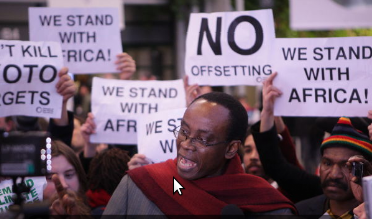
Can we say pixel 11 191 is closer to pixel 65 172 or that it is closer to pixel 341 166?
pixel 65 172

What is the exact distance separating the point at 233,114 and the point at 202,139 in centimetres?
22

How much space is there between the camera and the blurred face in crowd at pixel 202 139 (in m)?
3.23

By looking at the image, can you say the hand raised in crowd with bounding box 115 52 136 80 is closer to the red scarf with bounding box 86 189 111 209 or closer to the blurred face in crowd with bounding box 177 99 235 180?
the red scarf with bounding box 86 189 111 209

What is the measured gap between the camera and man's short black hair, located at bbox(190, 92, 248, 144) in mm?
3301

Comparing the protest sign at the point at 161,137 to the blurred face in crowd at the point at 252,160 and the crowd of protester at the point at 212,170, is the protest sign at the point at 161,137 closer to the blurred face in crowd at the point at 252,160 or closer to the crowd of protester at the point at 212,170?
the crowd of protester at the point at 212,170

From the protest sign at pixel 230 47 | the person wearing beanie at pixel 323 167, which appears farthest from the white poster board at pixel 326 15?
the person wearing beanie at pixel 323 167

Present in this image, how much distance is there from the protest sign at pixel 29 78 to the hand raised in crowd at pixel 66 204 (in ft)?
3.13

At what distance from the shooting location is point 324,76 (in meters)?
4.59

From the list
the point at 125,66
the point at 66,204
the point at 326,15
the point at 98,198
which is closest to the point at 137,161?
the point at 98,198

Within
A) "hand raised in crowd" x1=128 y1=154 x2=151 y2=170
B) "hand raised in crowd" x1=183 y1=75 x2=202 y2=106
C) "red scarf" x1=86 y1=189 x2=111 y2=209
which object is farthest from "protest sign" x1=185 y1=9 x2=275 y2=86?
"red scarf" x1=86 y1=189 x2=111 y2=209

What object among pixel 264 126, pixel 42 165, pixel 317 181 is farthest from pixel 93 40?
pixel 42 165

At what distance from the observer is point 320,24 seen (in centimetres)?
707

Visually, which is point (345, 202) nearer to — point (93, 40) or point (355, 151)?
point (355, 151)

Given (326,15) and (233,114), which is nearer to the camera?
(233,114)
